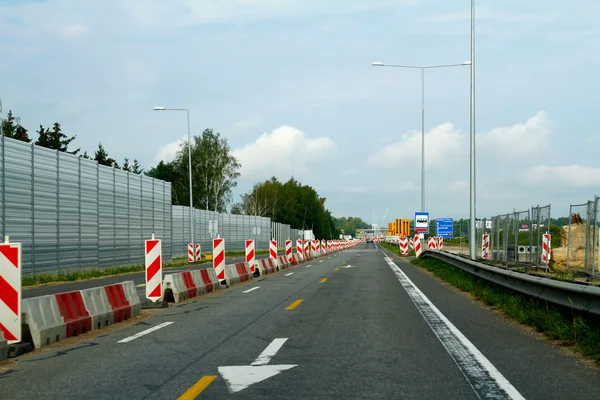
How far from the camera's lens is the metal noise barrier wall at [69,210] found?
1069 inches

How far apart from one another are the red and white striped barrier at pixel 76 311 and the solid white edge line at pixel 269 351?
10.7 feet

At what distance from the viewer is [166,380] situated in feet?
23.2

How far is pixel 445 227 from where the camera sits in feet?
175

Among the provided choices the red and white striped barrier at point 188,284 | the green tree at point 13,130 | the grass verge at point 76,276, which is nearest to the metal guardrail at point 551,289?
the red and white striped barrier at point 188,284

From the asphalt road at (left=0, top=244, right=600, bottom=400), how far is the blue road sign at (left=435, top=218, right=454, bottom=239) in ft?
132

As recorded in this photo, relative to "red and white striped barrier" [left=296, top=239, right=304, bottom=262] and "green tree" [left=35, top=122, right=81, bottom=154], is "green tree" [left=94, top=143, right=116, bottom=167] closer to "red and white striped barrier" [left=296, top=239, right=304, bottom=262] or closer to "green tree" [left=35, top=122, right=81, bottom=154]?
"green tree" [left=35, top=122, right=81, bottom=154]

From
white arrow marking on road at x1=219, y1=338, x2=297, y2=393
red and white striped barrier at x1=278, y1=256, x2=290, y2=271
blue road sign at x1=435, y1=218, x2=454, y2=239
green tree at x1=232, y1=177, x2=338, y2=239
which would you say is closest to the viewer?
white arrow marking on road at x1=219, y1=338, x2=297, y2=393

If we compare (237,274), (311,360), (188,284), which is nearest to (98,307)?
(311,360)

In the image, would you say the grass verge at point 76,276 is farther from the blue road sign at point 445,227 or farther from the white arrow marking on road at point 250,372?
the blue road sign at point 445,227

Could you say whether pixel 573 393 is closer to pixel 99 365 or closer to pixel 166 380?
pixel 166 380

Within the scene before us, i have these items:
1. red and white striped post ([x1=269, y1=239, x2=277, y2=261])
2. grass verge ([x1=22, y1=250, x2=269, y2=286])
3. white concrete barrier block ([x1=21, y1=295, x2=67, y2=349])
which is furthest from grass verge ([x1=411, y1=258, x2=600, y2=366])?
grass verge ([x1=22, y1=250, x2=269, y2=286])

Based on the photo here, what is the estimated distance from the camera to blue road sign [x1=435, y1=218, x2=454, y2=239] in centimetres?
5309

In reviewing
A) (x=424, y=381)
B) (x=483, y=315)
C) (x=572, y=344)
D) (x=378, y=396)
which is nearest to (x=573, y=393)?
(x=424, y=381)

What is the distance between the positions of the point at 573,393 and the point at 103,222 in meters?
31.6
